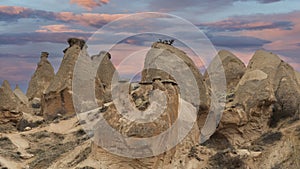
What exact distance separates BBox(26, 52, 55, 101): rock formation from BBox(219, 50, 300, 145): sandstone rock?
77.2 ft

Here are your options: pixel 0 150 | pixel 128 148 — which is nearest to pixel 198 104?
pixel 128 148

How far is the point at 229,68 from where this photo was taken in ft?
111

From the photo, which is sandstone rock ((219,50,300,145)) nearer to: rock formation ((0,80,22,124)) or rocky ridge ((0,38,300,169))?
rocky ridge ((0,38,300,169))

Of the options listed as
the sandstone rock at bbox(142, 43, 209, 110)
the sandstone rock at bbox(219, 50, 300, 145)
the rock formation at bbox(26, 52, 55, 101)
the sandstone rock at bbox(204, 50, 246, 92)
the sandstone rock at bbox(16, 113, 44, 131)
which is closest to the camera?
the sandstone rock at bbox(219, 50, 300, 145)

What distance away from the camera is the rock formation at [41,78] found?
40094 mm

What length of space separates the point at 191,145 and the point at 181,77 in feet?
21.9

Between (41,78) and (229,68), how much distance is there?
1670 centimetres

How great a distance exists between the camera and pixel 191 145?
49.5 feet

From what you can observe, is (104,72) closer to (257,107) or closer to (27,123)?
(27,123)

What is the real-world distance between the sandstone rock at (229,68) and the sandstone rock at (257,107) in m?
11.1

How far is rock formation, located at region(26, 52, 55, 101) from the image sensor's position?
40.1 metres

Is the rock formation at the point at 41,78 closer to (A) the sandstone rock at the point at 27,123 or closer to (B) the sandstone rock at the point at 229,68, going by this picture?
(A) the sandstone rock at the point at 27,123

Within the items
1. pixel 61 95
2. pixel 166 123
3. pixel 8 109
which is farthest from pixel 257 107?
pixel 8 109

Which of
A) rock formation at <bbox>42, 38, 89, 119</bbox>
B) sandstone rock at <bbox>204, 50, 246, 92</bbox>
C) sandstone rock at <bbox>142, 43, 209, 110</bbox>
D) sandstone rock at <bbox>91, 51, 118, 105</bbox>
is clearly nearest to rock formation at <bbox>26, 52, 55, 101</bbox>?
sandstone rock at <bbox>91, 51, 118, 105</bbox>
